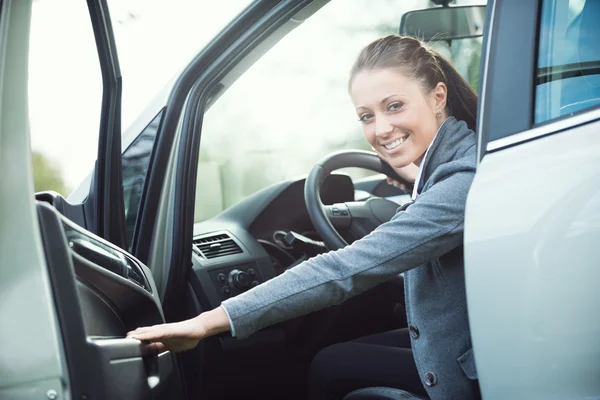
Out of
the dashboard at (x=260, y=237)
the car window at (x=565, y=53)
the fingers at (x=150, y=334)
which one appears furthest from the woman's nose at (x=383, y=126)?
the dashboard at (x=260, y=237)

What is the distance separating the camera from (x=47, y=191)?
1.30 meters

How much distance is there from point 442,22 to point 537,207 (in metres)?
1.18

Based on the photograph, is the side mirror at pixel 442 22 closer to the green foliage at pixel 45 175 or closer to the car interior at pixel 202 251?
the car interior at pixel 202 251

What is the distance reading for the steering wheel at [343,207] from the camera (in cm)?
245

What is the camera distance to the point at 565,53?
→ 48.0 inches

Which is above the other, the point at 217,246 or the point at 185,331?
the point at 217,246

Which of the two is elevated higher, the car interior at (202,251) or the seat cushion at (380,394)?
the car interior at (202,251)

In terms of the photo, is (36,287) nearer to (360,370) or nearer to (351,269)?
(351,269)

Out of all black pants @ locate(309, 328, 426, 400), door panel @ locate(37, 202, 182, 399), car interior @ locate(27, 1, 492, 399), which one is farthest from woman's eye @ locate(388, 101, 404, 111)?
door panel @ locate(37, 202, 182, 399)

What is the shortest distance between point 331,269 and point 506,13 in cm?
57

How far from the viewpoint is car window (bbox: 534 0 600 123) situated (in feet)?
3.92

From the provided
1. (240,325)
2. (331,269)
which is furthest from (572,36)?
(240,325)

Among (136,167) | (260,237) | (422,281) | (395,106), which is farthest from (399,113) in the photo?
(260,237)

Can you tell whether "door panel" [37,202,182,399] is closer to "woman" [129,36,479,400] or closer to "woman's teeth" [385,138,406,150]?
Answer: "woman" [129,36,479,400]
